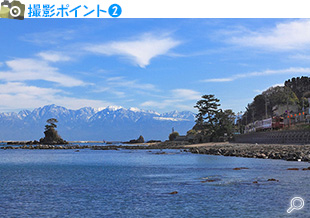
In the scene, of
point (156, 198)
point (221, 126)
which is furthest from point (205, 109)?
point (156, 198)

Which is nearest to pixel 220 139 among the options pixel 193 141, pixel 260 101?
pixel 193 141

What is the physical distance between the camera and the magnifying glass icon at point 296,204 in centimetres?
2039

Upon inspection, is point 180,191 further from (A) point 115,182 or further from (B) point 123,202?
(A) point 115,182

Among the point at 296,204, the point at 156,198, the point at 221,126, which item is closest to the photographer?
the point at 296,204

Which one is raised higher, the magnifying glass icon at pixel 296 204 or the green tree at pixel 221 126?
the green tree at pixel 221 126

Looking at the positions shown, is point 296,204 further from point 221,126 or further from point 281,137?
point 221,126

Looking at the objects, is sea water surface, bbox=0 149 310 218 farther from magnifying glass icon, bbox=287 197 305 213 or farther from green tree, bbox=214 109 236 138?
green tree, bbox=214 109 236 138

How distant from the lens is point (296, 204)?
21.5 m

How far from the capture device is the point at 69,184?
32875 millimetres

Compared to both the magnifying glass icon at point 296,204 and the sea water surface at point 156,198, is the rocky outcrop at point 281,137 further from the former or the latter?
the magnifying glass icon at point 296,204

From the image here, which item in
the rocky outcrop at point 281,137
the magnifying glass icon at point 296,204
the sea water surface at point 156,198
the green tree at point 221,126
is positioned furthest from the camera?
the green tree at point 221,126

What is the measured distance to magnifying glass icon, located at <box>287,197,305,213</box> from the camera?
2039cm

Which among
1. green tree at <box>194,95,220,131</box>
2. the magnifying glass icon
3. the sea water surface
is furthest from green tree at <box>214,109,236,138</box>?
the magnifying glass icon

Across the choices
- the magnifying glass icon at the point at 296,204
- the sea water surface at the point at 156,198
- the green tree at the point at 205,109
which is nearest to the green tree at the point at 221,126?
the green tree at the point at 205,109
